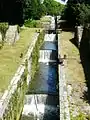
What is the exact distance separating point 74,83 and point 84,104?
9.60 feet

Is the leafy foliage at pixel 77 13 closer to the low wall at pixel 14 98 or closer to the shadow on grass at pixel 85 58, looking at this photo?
the shadow on grass at pixel 85 58

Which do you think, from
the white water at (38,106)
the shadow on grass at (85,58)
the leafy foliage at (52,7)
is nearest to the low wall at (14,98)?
the white water at (38,106)

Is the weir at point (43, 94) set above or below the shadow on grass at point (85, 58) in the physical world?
below

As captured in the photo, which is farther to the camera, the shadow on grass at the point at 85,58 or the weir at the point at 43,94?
the shadow on grass at the point at 85,58

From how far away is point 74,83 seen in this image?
711 inches

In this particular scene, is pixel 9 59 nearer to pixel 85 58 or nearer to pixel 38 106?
pixel 38 106

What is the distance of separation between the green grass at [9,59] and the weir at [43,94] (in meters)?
1.71

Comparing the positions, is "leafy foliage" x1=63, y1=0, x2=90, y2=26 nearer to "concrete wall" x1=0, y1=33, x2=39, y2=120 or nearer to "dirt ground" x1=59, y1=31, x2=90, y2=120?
"dirt ground" x1=59, y1=31, x2=90, y2=120

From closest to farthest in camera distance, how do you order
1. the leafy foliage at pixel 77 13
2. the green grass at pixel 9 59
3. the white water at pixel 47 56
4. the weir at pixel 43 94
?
the green grass at pixel 9 59
the weir at pixel 43 94
the white water at pixel 47 56
the leafy foliage at pixel 77 13

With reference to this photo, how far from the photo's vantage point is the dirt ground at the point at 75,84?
14391mm

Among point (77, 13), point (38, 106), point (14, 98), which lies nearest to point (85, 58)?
point (38, 106)

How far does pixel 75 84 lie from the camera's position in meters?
17.9

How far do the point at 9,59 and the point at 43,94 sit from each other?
3302mm

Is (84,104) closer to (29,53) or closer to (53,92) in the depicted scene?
(53,92)
